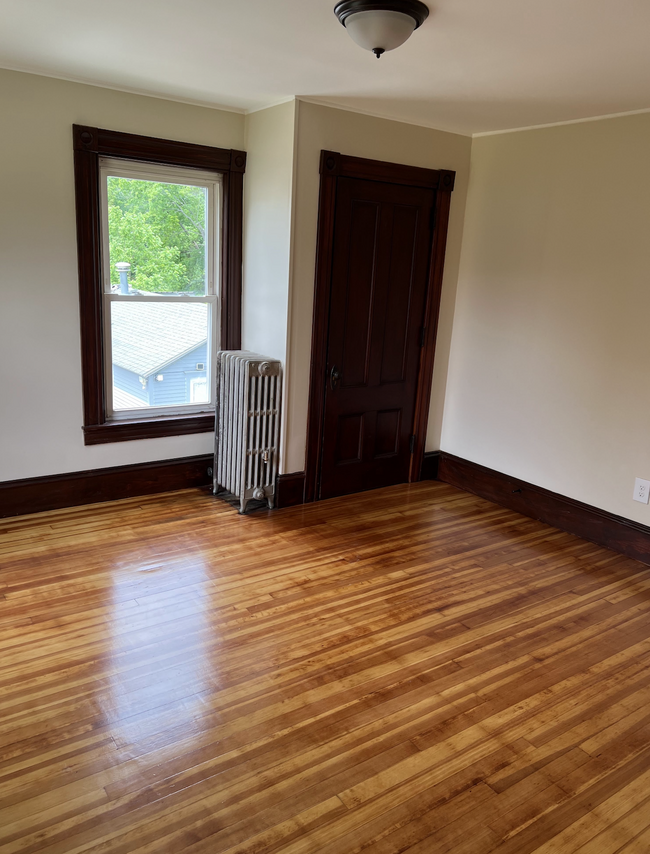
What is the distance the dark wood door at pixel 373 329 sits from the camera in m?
4.06

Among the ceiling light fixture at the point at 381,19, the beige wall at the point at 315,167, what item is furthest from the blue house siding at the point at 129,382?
the ceiling light fixture at the point at 381,19

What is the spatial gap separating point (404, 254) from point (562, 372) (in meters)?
1.32

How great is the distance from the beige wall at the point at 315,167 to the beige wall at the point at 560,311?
0.14 meters

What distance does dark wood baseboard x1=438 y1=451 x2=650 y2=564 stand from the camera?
371 cm

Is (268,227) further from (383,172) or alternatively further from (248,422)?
(248,422)

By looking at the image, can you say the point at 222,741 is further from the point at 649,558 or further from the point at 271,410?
the point at 649,558

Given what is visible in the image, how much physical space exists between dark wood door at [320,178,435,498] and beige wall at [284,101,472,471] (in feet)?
0.57

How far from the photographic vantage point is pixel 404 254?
429 centimetres

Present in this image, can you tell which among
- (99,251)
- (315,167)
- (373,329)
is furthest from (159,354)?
(315,167)

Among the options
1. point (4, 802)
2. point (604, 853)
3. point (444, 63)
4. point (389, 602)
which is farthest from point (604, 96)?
point (4, 802)

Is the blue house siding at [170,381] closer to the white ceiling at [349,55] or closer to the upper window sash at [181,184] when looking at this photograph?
the upper window sash at [181,184]

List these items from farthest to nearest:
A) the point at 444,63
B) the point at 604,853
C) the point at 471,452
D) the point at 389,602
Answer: the point at 471,452, the point at 389,602, the point at 444,63, the point at 604,853

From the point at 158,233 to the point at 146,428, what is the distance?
4.17 feet

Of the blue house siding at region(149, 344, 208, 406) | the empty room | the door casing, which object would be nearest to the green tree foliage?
the empty room
